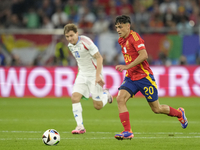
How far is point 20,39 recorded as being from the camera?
55.9ft

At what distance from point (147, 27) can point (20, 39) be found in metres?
5.69

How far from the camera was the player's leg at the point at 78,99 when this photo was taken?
7.77m

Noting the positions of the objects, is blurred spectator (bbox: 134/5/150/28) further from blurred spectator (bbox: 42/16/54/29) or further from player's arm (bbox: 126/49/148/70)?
player's arm (bbox: 126/49/148/70)

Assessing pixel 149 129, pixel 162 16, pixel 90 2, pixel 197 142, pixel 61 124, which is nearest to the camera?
pixel 197 142

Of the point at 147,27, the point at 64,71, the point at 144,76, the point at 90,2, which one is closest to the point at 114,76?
the point at 64,71

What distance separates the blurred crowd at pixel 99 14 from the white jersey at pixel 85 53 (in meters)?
8.46

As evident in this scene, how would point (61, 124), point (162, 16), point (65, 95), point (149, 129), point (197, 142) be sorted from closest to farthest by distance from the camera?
point (197, 142)
point (149, 129)
point (61, 124)
point (65, 95)
point (162, 16)

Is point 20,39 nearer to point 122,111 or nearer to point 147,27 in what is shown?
point 147,27

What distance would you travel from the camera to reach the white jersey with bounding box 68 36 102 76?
805cm

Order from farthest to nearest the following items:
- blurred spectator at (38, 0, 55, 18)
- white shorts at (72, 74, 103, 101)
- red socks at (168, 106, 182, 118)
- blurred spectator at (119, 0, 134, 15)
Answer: blurred spectator at (119, 0, 134, 15) < blurred spectator at (38, 0, 55, 18) < white shorts at (72, 74, 103, 101) < red socks at (168, 106, 182, 118)

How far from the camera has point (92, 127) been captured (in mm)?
8672

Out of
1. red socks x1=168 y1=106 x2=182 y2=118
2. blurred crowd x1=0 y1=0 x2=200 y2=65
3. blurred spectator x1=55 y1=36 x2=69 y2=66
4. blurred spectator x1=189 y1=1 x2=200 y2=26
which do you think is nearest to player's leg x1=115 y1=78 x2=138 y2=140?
red socks x1=168 y1=106 x2=182 y2=118

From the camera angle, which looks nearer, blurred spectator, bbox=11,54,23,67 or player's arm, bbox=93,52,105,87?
player's arm, bbox=93,52,105,87

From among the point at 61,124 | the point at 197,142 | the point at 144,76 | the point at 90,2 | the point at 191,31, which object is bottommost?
the point at 197,142
